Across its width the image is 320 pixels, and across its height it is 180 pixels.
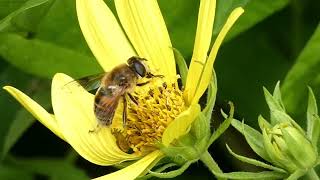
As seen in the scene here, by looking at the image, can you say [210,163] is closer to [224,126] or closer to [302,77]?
[224,126]

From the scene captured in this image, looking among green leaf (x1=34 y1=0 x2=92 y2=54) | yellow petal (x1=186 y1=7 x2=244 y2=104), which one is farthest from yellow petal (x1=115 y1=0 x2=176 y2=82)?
green leaf (x1=34 y1=0 x2=92 y2=54)

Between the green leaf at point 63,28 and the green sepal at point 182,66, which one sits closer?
the green sepal at point 182,66

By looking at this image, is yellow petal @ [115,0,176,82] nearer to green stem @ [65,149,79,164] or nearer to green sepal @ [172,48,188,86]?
green sepal @ [172,48,188,86]

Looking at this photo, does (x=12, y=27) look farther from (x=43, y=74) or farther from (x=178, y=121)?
(x=178, y=121)

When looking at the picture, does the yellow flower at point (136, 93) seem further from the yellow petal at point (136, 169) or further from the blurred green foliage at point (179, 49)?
the blurred green foliage at point (179, 49)

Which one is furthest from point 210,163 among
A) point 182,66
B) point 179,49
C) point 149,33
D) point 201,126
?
point 179,49

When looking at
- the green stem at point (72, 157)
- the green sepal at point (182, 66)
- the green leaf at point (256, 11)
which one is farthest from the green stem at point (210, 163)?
the green stem at point (72, 157)

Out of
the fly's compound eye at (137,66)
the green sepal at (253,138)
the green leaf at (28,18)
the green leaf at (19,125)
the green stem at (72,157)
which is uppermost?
the green leaf at (28,18)

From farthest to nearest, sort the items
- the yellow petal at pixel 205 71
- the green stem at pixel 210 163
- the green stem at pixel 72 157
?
the green stem at pixel 72 157
the green stem at pixel 210 163
the yellow petal at pixel 205 71
